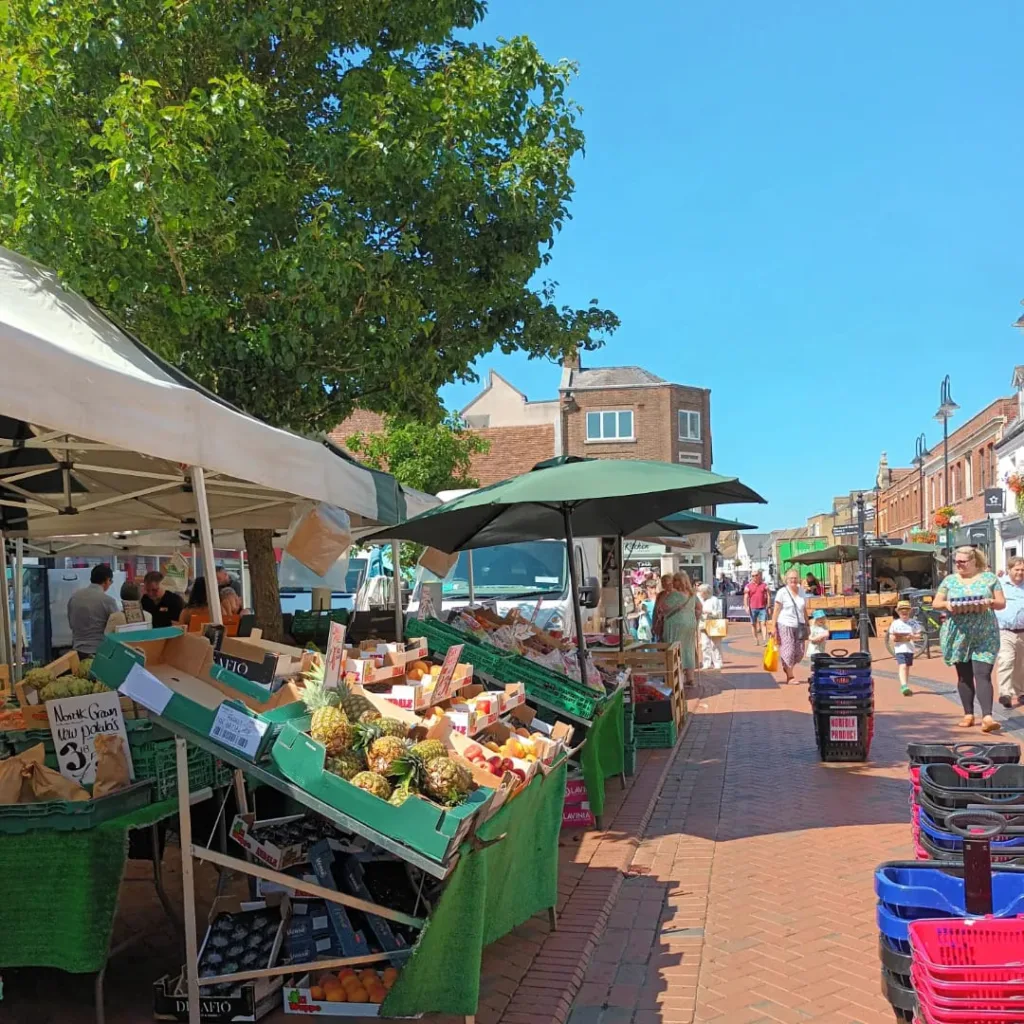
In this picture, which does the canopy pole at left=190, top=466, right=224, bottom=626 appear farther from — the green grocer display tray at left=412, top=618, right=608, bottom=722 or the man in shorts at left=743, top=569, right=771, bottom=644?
the man in shorts at left=743, top=569, right=771, bottom=644

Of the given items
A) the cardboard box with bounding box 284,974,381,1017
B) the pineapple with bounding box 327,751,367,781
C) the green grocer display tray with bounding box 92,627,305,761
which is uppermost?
the green grocer display tray with bounding box 92,627,305,761

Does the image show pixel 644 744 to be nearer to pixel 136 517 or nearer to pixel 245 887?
pixel 136 517

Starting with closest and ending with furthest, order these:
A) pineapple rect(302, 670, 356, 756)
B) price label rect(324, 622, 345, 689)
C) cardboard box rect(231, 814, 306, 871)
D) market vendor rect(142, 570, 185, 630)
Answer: pineapple rect(302, 670, 356, 756) < cardboard box rect(231, 814, 306, 871) < price label rect(324, 622, 345, 689) < market vendor rect(142, 570, 185, 630)

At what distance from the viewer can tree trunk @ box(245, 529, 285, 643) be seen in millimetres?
8594

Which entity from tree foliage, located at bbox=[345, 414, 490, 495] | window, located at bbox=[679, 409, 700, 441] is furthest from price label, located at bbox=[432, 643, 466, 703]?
window, located at bbox=[679, 409, 700, 441]

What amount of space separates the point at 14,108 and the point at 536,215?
413cm

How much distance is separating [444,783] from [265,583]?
581cm

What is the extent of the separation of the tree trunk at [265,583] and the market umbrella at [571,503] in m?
1.13

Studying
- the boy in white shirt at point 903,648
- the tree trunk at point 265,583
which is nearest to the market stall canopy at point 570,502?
the tree trunk at point 265,583

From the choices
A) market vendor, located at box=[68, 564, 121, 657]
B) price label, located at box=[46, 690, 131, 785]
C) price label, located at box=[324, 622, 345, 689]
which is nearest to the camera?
price label, located at box=[46, 690, 131, 785]

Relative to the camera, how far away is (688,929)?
509 centimetres

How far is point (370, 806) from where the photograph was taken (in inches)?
134

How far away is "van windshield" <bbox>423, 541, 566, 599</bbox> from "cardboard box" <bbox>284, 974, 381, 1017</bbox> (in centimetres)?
1043

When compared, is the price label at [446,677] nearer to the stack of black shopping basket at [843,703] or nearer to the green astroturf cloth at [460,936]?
the green astroturf cloth at [460,936]
